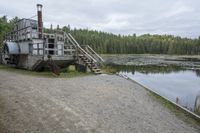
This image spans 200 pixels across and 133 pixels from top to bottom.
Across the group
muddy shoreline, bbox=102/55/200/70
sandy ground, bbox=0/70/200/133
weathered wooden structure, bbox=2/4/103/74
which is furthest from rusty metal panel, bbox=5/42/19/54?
muddy shoreline, bbox=102/55/200/70

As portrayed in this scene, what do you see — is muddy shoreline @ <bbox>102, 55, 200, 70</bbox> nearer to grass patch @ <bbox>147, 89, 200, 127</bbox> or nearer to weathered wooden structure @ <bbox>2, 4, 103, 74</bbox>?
weathered wooden structure @ <bbox>2, 4, 103, 74</bbox>

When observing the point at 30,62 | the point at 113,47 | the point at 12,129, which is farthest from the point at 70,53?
the point at 113,47

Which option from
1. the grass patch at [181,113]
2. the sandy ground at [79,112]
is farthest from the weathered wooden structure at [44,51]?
the grass patch at [181,113]

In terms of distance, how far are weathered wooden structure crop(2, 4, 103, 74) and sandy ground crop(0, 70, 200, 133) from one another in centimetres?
571

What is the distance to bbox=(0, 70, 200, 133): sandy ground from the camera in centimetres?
570

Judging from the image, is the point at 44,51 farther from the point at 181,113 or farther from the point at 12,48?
Result: the point at 181,113

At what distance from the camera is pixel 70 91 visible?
9.51 metres

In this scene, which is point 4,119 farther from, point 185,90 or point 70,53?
point 185,90

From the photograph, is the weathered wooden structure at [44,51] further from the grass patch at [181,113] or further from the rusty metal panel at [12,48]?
the grass patch at [181,113]

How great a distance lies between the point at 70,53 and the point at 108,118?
1142 centimetres

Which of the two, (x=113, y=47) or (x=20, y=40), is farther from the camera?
(x=113, y=47)

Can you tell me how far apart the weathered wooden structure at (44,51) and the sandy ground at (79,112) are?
5713 mm

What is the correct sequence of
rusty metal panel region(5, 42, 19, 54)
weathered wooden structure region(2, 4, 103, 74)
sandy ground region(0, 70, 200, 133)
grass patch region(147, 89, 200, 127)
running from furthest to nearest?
1. rusty metal panel region(5, 42, 19, 54)
2. weathered wooden structure region(2, 4, 103, 74)
3. grass patch region(147, 89, 200, 127)
4. sandy ground region(0, 70, 200, 133)

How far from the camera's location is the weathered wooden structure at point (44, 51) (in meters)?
15.4
